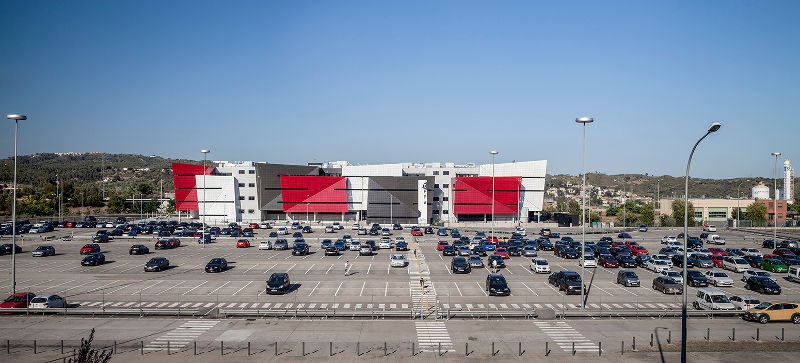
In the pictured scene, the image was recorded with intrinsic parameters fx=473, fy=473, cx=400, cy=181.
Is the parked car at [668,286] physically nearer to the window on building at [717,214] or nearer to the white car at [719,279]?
the white car at [719,279]

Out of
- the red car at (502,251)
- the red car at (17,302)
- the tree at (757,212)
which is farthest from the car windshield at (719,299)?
the tree at (757,212)

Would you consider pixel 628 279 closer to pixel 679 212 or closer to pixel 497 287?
pixel 497 287

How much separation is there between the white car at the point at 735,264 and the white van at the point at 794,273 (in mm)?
3505

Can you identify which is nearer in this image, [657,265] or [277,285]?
[277,285]

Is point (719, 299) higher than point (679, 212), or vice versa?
point (679, 212)

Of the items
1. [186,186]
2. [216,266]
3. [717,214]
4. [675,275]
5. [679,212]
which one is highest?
[186,186]

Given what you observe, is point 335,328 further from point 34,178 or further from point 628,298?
point 34,178

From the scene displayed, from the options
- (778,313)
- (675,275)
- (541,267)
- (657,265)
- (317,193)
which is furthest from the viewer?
(317,193)

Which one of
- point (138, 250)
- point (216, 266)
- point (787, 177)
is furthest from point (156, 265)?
point (787, 177)

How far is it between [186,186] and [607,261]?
9579cm

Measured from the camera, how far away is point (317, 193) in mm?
111250

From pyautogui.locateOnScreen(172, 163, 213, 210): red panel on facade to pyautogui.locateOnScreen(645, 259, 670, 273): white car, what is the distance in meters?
96.3

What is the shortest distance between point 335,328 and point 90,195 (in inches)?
5956

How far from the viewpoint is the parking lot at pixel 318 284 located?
32.7m
